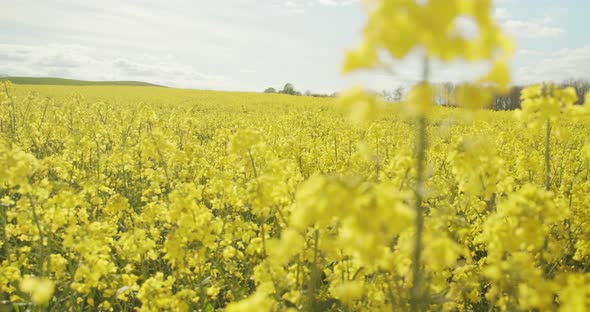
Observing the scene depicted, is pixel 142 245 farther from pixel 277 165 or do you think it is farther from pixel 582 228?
pixel 582 228

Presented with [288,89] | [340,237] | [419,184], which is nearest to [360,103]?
[419,184]

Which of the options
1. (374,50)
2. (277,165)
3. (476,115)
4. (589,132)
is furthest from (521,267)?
(589,132)

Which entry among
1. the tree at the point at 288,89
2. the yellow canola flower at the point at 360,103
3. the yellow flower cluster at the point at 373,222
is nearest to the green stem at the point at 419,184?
the yellow flower cluster at the point at 373,222

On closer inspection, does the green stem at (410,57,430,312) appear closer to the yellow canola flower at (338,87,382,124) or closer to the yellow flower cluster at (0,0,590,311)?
the yellow flower cluster at (0,0,590,311)

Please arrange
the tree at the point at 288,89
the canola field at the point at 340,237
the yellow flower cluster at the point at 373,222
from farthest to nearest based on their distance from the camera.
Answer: the tree at the point at 288,89 → the canola field at the point at 340,237 → the yellow flower cluster at the point at 373,222

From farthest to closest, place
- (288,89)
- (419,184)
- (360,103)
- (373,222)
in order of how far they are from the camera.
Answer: (288,89) < (419,184) < (360,103) < (373,222)

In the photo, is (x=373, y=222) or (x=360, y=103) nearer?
(x=373, y=222)

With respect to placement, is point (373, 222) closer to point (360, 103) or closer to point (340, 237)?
point (360, 103)

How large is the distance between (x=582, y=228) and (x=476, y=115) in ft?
12.1

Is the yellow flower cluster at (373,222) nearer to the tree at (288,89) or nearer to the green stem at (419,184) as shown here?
the green stem at (419,184)

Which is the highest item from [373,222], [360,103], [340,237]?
[360,103]

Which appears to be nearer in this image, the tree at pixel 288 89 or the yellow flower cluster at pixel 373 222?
the yellow flower cluster at pixel 373 222

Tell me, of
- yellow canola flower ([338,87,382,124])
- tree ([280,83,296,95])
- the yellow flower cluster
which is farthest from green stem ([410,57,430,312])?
tree ([280,83,296,95])

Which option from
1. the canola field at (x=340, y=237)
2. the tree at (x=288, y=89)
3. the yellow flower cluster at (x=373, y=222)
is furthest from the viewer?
the tree at (x=288, y=89)
